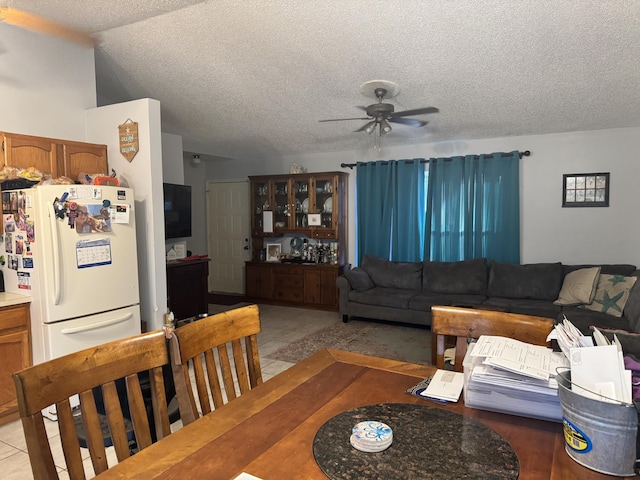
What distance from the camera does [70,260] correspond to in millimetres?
2846

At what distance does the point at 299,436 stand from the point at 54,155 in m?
3.26

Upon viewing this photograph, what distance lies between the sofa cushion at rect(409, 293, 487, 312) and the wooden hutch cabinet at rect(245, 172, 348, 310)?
4.27ft

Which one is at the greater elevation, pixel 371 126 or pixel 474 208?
pixel 371 126

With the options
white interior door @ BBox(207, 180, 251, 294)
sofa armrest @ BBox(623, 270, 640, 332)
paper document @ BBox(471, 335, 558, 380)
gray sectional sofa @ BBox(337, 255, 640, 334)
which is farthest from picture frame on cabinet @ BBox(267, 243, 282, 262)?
paper document @ BBox(471, 335, 558, 380)

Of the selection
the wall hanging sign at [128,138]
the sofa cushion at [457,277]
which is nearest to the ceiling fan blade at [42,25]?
the wall hanging sign at [128,138]

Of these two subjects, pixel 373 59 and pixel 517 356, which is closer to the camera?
pixel 517 356

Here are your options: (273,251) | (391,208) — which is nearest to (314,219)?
(273,251)

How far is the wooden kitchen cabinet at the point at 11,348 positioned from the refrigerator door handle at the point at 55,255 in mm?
296

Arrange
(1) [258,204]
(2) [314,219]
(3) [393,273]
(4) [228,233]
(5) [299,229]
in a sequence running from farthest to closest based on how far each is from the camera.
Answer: (4) [228,233] → (1) [258,204] → (5) [299,229] → (2) [314,219] → (3) [393,273]

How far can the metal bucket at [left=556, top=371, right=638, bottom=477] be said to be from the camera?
842 mm

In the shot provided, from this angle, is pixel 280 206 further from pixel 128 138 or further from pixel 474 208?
pixel 128 138

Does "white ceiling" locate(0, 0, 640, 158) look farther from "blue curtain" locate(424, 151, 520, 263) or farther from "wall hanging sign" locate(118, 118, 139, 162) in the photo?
"wall hanging sign" locate(118, 118, 139, 162)

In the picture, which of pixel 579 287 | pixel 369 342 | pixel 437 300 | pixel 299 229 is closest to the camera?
pixel 579 287

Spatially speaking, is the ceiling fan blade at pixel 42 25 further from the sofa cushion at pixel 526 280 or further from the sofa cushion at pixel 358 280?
the sofa cushion at pixel 526 280
